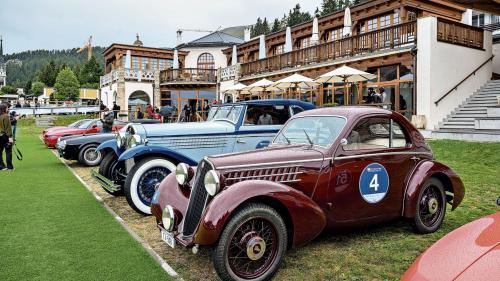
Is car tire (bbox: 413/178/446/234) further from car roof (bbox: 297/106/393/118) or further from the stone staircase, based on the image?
the stone staircase

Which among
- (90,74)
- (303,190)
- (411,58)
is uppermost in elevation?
(90,74)

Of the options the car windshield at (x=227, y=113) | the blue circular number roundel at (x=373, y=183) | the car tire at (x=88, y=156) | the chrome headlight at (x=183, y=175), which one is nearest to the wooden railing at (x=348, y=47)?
the car windshield at (x=227, y=113)

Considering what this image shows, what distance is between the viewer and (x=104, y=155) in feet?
26.7

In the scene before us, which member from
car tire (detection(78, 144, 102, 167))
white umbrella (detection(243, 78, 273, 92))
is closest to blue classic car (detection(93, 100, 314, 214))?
car tire (detection(78, 144, 102, 167))

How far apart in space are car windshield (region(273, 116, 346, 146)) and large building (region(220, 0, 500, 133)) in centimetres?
1297

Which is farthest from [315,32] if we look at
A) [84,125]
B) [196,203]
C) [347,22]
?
[196,203]

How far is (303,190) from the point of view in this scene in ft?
13.9

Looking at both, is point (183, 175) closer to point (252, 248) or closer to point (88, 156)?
point (252, 248)

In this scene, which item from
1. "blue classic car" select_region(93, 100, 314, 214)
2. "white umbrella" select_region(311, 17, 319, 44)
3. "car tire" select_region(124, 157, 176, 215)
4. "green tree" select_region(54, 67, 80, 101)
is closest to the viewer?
"car tire" select_region(124, 157, 176, 215)

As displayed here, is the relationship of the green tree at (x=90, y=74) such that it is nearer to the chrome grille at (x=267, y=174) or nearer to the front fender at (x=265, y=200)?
the chrome grille at (x=267, y=174)

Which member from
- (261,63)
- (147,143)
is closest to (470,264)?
(147,143)

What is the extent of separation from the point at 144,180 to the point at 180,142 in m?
1.07

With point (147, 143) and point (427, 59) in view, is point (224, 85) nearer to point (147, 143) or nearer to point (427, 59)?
point (427, 59)

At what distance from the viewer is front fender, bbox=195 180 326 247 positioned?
3580mm
